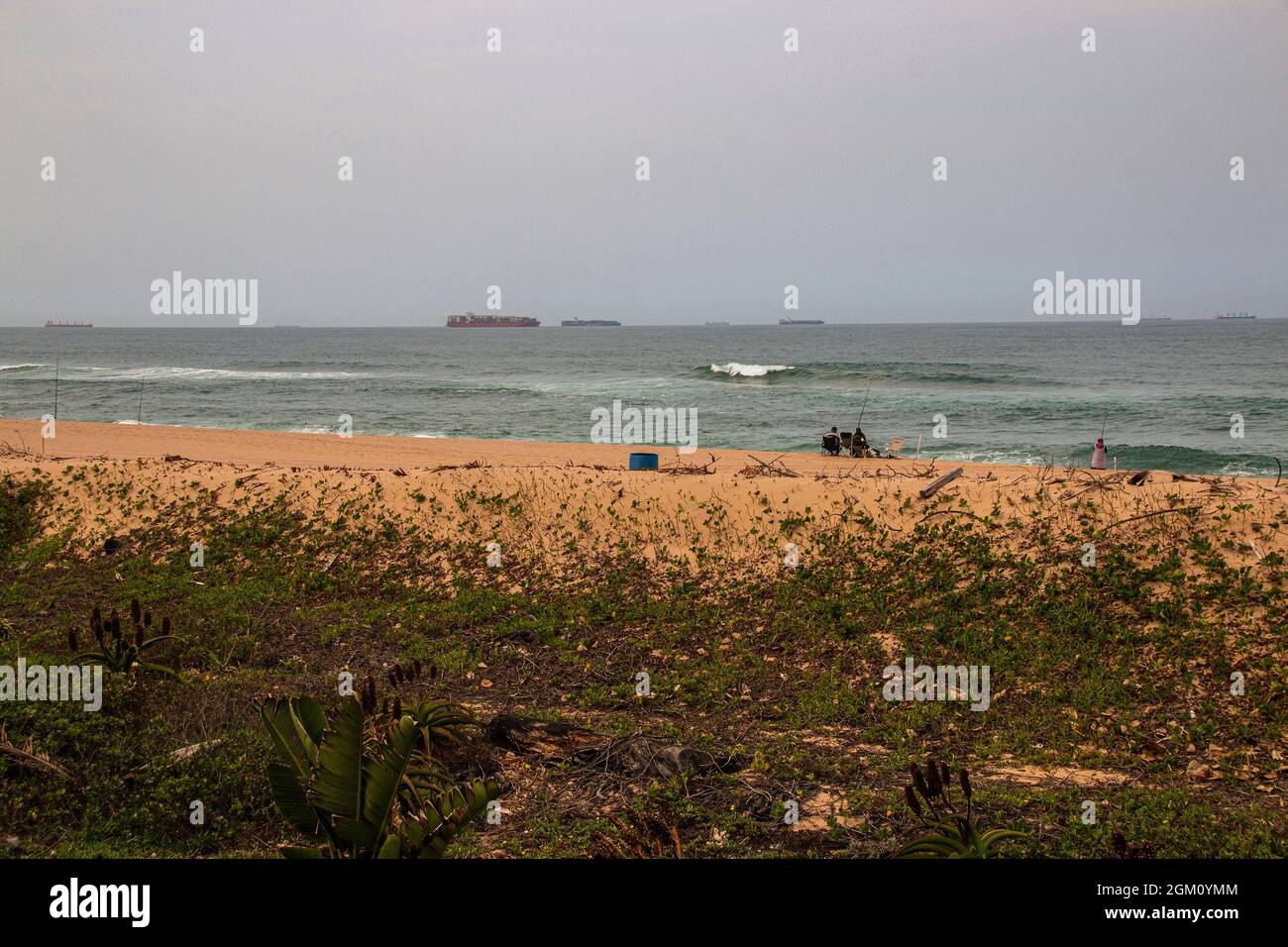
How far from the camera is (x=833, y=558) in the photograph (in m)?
11.7

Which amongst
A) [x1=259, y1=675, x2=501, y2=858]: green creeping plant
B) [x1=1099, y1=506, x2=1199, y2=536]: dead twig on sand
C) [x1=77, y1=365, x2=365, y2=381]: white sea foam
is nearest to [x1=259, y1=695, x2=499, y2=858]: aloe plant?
[x1=259, y1=675, x2=501, y2=858]: green creeping plant

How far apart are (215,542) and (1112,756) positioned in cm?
1147

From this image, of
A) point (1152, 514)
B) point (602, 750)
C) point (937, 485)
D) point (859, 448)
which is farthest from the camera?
point (859, 448)

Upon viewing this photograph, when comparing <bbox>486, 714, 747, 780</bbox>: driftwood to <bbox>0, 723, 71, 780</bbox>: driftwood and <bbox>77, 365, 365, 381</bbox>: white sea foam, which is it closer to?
<bbox>0, 723, 71, 780</bbox>: driftwood

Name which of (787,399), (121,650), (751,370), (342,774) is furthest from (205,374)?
(342,774)

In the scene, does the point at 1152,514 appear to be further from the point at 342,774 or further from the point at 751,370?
the point at 751,370

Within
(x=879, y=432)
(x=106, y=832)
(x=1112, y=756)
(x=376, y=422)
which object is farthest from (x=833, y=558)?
(x=376, y=422)

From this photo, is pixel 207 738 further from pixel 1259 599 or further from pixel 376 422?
pixel 376 422

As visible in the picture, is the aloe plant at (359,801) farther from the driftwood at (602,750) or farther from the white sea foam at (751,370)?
the white sea foam at (751,370)

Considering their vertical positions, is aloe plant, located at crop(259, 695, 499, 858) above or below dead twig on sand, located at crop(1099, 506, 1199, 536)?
below

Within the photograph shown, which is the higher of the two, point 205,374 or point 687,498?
point 205,374

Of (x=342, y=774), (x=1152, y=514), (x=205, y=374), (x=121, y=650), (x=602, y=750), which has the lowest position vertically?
(x=602, y=750)

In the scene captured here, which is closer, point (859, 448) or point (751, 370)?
point (859, 448)
